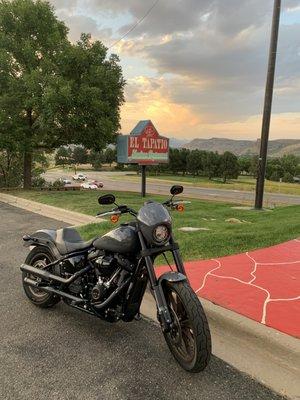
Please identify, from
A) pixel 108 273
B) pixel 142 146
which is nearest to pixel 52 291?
pixel 108 273

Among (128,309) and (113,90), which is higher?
(113,90)

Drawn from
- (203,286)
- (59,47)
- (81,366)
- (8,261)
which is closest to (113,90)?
(59,47)

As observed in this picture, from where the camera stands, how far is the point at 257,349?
362 centimetres

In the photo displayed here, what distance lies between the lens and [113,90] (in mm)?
21328

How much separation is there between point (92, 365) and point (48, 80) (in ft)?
55.7

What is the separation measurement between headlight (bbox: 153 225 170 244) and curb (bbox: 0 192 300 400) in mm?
1241

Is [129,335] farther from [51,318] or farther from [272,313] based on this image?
[272,313]

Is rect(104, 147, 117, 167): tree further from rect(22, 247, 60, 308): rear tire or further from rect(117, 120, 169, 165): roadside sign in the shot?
rect(22, 247, 60, 308): rear tire

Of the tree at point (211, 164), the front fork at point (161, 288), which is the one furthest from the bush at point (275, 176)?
the front fork at point (161, 288)

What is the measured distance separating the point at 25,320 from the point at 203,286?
7.33 feet

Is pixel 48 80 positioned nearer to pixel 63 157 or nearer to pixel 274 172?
pixel 274 172

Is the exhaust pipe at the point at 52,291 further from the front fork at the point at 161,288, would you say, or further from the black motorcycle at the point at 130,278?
the front fork at the point at 161,288

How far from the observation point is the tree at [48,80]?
18781 millimetres

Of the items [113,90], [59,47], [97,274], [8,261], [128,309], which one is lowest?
[8,261]
